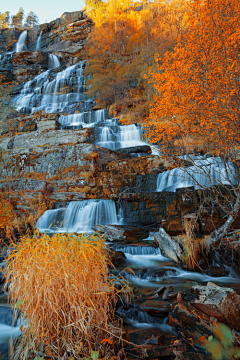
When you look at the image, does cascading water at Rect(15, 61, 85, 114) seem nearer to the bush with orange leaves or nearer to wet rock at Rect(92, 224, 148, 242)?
wet rock at Rect(92, 224, 148, 242)

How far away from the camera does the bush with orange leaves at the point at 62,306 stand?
6.77ft

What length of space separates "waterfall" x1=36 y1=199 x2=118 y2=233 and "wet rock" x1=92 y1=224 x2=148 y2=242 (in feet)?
5.02

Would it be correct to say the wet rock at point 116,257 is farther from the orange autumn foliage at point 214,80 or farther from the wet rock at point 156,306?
the orange autumn foliage at point 214,80

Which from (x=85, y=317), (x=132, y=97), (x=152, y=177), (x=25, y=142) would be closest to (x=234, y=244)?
(x=85, y=317)

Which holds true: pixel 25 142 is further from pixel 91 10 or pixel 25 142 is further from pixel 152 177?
pixel 91 10

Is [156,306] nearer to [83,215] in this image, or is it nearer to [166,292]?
[166,292]

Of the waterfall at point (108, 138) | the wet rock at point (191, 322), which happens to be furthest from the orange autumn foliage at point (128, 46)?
the wet rock at point (191, 322)

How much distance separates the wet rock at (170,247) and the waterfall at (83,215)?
3.37 meters

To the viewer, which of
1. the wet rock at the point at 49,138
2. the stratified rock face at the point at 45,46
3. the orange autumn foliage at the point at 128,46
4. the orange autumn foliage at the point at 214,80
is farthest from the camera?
the stratified rock face at the point at 45,46

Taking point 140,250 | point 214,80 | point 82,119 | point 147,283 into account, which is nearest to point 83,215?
point 140,250

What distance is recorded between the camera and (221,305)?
2.55m

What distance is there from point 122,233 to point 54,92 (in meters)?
23.8

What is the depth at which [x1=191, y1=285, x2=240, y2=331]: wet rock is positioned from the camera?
2.48 metres

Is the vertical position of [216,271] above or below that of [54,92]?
below
